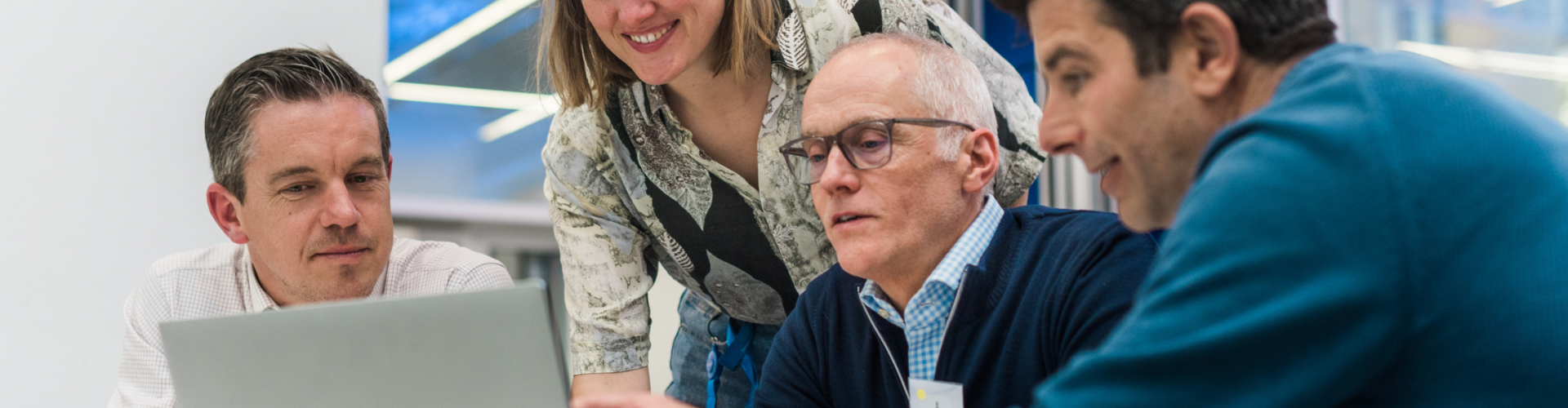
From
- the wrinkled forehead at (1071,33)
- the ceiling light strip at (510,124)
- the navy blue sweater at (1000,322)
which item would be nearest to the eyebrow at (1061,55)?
the wrinkled forehead at (1071,33)

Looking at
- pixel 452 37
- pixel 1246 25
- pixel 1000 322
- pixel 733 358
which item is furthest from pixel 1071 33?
pixel 452 37

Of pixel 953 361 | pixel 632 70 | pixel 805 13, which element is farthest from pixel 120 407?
pixel 953 361

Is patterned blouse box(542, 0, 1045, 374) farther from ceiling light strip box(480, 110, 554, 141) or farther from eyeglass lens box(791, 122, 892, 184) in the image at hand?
ceiling light strip box(480, 110, 554, 141)

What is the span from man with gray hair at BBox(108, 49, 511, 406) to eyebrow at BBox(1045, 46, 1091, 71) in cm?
107

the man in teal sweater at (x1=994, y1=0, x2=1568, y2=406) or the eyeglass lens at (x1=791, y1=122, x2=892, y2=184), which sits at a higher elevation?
the eyeglass lens at (x1=791, y1=122, x2=892, y2=184)

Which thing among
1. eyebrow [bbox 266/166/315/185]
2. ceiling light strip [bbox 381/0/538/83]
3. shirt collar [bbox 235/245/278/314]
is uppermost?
ceiling light strip [bbox 381/0/538/83]

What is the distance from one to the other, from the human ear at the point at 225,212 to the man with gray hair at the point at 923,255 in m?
0.95

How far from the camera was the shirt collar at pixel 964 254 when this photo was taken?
1313mm

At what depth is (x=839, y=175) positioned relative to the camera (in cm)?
138

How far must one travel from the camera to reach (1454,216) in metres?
0.62

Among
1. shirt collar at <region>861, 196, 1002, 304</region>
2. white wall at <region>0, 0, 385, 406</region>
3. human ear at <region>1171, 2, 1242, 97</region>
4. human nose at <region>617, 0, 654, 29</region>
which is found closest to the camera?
human ear at <region>1171, 2, 1242, 97</region>

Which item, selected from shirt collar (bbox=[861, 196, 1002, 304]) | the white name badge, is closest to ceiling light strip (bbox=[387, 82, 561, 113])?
shirt collar (bbox=[861, 196, 1002, 304])

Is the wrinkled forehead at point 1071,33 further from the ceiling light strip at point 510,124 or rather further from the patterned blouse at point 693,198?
the ceiling light strip at point 510,124

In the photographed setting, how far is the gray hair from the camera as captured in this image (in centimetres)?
141
